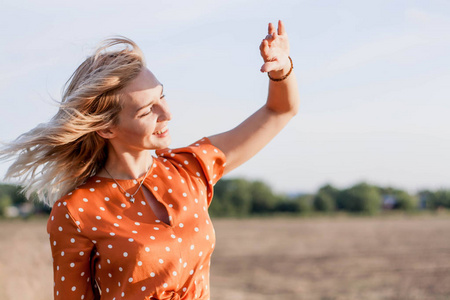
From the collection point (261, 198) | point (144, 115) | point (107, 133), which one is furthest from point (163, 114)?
point (261, 198)

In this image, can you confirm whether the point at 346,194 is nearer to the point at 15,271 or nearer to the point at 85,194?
the point at 15,271

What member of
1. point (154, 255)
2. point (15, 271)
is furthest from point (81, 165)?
point (15, 271)

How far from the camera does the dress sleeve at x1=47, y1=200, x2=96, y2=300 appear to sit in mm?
1809

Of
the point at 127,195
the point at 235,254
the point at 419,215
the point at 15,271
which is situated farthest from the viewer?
the point at 419,215

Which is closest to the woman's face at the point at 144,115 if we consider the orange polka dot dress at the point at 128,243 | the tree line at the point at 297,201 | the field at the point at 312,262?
Result: the orange polka dot dress at the point at 128,243

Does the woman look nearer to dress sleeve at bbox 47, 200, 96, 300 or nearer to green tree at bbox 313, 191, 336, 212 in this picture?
dress sleeve at bbox 47, 200, 96, 300

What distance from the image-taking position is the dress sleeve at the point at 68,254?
1.81 meters

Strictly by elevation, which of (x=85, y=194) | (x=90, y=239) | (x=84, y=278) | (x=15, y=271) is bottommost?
(x=15, y=271)

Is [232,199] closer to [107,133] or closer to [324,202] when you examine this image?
[324,202]

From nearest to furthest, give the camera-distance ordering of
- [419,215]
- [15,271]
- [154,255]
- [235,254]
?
[154,255] < [15,271] < [235,254] < [419,215]

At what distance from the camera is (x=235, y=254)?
50.4 ft

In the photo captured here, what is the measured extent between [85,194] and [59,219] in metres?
0.11

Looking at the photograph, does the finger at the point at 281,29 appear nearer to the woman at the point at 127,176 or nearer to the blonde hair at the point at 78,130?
the woman at the point at 127,176

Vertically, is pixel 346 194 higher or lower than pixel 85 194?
lower
